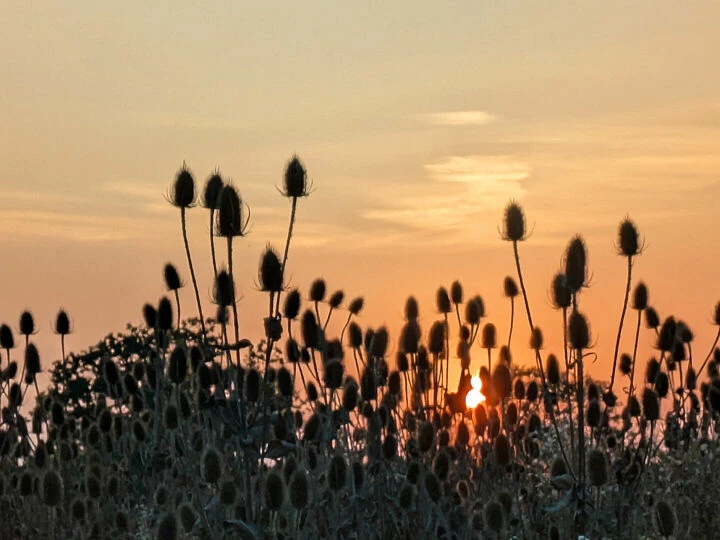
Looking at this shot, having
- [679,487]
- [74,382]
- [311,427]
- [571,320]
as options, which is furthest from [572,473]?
[74,382]

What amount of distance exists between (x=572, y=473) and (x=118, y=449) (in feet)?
18.2

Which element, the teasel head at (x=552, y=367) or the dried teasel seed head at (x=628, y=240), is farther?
the teasel head at (x=552, y=367)

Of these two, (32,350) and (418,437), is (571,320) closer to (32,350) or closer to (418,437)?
(418,437)

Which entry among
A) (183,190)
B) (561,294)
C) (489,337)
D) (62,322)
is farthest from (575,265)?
(62,322)

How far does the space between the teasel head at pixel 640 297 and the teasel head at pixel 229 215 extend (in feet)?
13.9

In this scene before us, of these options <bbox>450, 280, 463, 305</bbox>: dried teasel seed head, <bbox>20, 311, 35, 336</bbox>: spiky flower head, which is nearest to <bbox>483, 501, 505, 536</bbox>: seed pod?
<bbox>450, 280, 463, 305</bbox>: dried teasel seed head

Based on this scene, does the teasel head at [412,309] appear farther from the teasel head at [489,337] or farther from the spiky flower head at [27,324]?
the spiky flower head at [27,324]

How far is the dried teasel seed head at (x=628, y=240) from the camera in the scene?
8.76m

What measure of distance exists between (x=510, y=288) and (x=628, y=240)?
319 centimetres

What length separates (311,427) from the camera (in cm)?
901

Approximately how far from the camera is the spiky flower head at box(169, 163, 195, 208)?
765 centimetres

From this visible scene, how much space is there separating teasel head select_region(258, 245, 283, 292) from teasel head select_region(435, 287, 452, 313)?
3.91 m

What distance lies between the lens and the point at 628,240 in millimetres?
8758

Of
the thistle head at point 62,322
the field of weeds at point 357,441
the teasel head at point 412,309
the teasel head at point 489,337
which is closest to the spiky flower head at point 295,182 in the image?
the field of weeds at point 357,441
